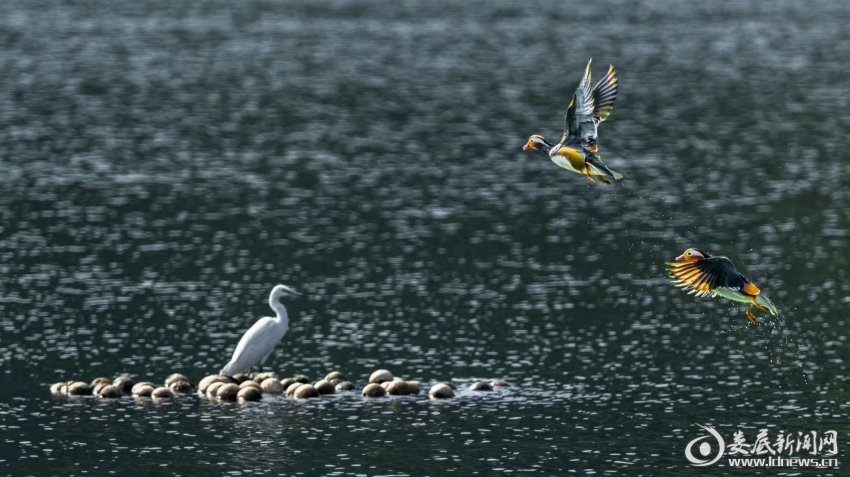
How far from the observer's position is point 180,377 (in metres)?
50.3

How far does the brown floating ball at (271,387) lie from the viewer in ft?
164

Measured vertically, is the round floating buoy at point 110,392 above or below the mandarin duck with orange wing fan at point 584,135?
below

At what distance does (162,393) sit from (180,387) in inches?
31.3

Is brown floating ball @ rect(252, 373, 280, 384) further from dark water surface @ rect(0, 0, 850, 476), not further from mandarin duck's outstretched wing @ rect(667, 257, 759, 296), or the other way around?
mandarin duck's outstretched wing @ rect(667, 257, 759, 296)

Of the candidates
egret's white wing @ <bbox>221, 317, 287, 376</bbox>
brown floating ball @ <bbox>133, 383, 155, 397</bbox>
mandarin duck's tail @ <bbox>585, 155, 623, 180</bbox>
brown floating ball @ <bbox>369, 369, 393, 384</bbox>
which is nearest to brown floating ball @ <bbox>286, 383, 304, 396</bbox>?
egret's white wing @ <bbox>221, 317, 287, 376</bbox>

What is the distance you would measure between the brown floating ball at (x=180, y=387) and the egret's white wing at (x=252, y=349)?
4.91ft

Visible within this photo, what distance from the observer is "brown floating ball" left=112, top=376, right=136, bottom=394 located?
164ft

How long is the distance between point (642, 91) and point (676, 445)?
84.0 meters

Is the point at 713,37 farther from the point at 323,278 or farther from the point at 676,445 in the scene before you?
the point at 676,445

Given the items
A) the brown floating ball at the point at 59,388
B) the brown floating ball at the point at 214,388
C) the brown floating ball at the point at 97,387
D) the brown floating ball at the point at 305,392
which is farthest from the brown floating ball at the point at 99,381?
the brown floating ball at the point at 305,392

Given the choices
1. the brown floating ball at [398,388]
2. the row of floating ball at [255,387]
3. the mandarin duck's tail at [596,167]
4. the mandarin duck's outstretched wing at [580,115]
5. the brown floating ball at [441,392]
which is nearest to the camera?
the mandarin duck's tail at [596,167]

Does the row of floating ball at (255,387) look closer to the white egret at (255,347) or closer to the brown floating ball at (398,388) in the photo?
the brown floating ball at (398,388)

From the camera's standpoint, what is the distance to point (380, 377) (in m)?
50.3

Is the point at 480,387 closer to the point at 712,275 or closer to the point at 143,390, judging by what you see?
the point at 143,390
